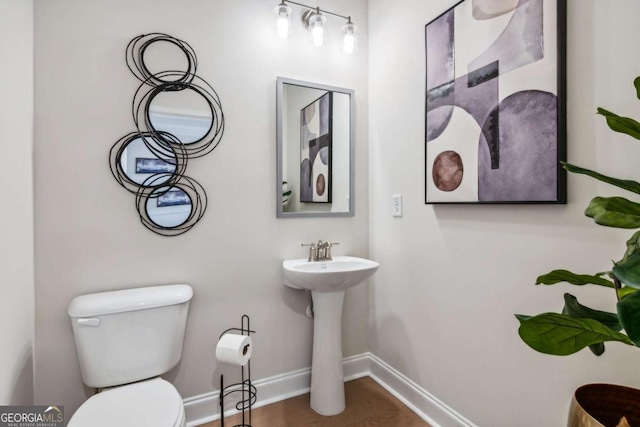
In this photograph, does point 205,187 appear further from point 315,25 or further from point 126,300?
point 315,25

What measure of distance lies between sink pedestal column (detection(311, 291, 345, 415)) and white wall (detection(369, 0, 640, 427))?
0.39 m

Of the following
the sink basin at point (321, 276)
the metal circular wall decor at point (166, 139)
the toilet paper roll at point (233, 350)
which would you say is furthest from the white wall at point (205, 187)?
the toilet paper roll at point (233, 350)

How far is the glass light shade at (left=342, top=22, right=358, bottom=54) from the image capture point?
1.89m

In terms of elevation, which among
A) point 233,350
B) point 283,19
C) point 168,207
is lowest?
point 233,350

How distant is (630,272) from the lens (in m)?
0.51

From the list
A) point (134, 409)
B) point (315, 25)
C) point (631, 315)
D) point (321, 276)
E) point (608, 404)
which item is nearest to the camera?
point (631, 315)

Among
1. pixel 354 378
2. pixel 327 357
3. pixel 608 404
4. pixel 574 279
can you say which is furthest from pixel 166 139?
pixel 608 404

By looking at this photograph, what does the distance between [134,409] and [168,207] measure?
0.88 meters

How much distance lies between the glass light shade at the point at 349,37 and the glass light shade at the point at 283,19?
1.18 ft

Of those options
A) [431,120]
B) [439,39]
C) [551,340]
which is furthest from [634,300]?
[439,39]

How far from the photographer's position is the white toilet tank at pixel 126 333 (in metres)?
1.32

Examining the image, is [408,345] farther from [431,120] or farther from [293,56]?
[293,56]

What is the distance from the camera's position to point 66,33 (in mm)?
1436

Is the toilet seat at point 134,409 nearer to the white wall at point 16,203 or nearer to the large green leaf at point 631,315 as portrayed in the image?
the white wall at point 16,203
